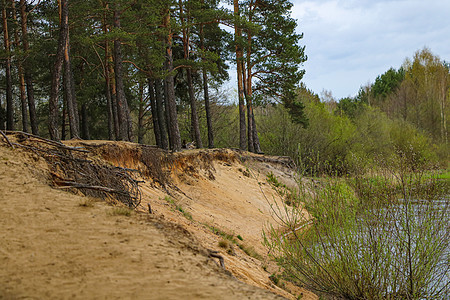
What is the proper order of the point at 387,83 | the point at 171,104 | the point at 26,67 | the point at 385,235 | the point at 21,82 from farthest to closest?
the point at 387,83, the point at 21,82, the point at 26,67, the point at 171,104, the point at 385,235

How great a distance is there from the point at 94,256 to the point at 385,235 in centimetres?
451

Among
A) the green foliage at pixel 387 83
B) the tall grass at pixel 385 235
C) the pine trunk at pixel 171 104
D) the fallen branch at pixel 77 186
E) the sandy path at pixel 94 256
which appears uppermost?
the green foliage at pixel 387 83

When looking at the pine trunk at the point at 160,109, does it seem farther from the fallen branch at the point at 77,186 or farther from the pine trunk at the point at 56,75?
the fallen branch at the point at 77,186

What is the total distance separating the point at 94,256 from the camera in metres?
3.55

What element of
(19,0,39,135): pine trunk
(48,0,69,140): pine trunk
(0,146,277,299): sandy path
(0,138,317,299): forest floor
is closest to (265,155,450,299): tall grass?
(0,138,317,299): forest floor

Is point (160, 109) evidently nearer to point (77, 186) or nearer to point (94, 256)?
point (77, 186)

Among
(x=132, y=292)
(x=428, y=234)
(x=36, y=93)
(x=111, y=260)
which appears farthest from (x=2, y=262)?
(x=36, y=93)

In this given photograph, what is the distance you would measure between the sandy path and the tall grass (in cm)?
251

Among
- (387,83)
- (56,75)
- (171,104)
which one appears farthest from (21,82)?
(387,83)

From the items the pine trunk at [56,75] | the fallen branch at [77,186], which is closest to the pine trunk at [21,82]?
the pine trunk at [56,75]

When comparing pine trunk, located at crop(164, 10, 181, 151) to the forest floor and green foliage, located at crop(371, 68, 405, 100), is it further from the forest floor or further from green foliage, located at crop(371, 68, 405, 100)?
green foliage, located at crop(371, 68, 405, 100)

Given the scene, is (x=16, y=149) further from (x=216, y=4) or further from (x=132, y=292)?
(x=216, y=4)

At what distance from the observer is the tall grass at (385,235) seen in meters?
5.73

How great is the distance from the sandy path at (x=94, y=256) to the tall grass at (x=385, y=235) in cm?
251
